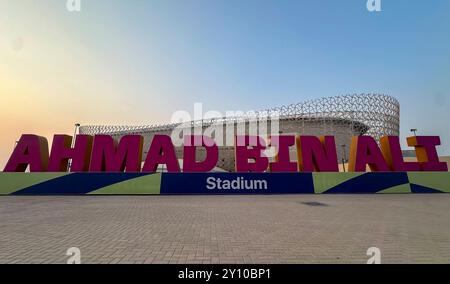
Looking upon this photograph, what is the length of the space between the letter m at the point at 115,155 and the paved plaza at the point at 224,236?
6.64 m

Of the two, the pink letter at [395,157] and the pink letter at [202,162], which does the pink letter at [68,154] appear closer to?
the pink letter at [202,162]

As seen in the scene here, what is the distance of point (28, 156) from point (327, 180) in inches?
724

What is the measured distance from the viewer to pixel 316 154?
16203 mm

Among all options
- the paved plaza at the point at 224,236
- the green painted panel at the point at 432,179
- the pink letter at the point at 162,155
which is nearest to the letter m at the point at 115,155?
the pink letter at the point at 162,155

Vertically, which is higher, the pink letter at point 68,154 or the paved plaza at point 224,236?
the pink letter at point 68,154

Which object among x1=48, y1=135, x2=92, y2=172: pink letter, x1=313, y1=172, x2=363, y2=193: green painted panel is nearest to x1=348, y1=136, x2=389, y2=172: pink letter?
x1=313, y1=172, x2=363, y2=193: green painted panel

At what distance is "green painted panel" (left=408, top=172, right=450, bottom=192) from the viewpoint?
15.3 metres

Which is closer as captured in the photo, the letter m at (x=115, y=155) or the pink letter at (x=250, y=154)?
the letter m at (x=115, y=155)

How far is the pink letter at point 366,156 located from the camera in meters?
16.0

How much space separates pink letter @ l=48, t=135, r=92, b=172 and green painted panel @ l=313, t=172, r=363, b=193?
47.8ft

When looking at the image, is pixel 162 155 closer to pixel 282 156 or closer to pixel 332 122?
pixel 282 156

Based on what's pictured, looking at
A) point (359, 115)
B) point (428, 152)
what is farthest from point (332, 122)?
point (428, 152)

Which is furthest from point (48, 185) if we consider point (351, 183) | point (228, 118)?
point (228, 118)

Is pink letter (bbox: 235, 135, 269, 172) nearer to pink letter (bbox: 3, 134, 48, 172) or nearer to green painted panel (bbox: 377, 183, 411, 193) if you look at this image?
green painted panel (bbox: 377, 183, 411, 193)
